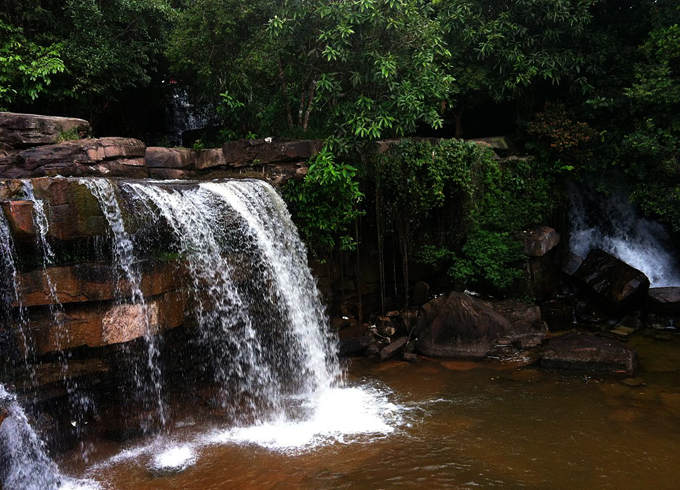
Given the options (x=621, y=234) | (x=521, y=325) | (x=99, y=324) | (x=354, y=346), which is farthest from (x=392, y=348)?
(x=621, y=234)

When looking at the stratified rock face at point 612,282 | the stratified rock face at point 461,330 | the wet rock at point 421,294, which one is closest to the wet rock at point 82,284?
the stratified rock face at point 461,330

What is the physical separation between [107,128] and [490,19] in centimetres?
1041

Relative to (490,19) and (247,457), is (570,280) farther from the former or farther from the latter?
(247,457)

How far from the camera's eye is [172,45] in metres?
10.1

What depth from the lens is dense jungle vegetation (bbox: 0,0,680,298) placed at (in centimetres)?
877

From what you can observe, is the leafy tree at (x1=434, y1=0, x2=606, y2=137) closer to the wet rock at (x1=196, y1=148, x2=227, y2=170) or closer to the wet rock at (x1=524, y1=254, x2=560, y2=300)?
the wet rock at (x1=524, y1=254, x2=560, y2=300)

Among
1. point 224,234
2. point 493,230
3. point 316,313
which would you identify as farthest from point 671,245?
point 224,234

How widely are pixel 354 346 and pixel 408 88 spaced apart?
463 centimetres

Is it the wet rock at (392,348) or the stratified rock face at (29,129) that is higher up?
the stratified rock face at (29,129)

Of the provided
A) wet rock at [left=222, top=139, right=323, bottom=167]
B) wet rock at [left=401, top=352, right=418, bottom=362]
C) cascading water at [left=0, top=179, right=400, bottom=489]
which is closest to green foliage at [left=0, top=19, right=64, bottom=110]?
wet rock at [left=222, top=139, right=323, bottom=167]

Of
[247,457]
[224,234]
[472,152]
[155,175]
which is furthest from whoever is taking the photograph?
[472,152]

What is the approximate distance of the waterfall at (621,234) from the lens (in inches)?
444

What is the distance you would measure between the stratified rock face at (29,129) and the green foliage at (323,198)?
3897 millimetres

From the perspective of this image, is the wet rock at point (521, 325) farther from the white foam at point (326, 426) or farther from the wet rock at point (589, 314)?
the white foam at point (326, 426)
